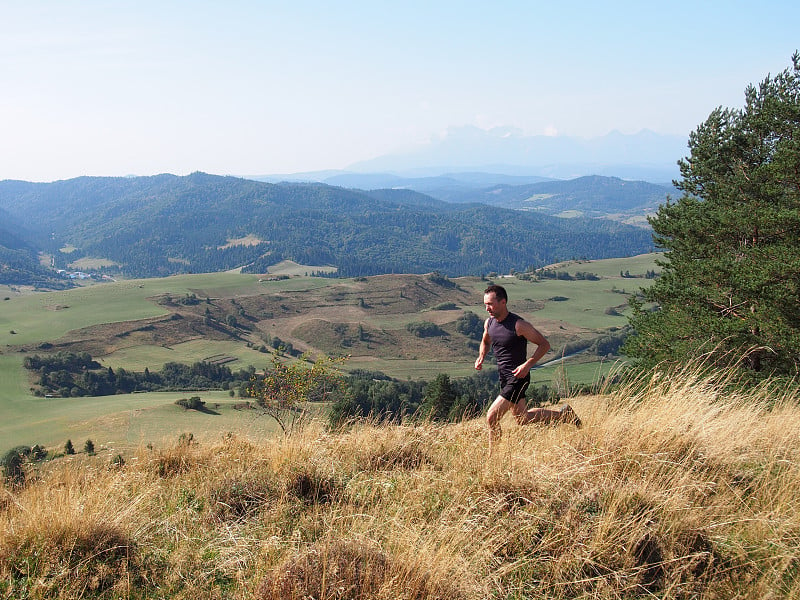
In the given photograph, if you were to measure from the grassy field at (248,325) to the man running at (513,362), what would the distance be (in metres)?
47.6

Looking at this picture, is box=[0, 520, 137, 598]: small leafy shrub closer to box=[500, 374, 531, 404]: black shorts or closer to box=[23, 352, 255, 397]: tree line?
box=[500, 374, 531, 404]: black shorts

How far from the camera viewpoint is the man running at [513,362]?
5.99m

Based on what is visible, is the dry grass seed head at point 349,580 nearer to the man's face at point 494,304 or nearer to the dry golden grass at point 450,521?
the dry golden grass at point 450,521

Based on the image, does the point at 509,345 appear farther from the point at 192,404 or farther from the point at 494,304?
the point at 192,404

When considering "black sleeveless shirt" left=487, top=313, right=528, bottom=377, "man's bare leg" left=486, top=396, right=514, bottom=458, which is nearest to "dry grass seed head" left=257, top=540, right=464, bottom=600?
"man's bare leg" left=486, top=396, right=514, bottom=458

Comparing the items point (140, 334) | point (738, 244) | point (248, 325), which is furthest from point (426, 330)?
point (738, 244)

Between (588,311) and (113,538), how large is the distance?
12982 centimetres

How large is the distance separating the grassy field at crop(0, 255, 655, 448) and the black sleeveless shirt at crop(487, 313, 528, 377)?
156ft

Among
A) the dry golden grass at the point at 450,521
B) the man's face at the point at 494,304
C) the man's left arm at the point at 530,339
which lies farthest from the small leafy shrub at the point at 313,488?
the man's face at the point at 494,304

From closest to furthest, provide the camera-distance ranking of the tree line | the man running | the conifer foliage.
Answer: the man running < the conifer foliage < the tree line

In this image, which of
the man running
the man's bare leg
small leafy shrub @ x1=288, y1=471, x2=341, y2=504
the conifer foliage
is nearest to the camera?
small leafy shrub @ x1=288, y1=471, x2=341, y2=504

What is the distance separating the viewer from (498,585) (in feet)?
10.8

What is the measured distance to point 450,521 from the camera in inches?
154

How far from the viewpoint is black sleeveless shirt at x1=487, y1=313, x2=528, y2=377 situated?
6.26 m
